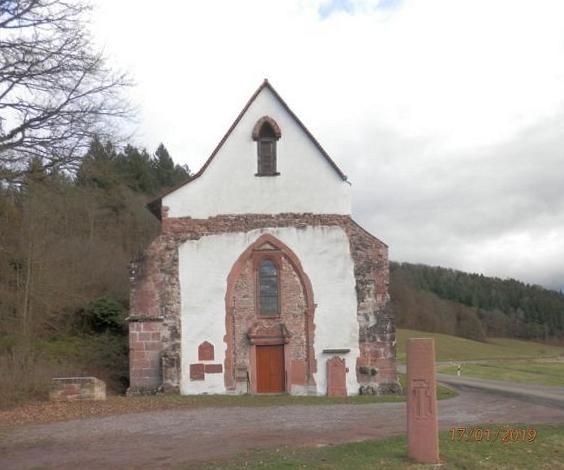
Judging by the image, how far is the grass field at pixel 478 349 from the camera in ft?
254

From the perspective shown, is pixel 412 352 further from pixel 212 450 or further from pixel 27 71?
pixel 27 71

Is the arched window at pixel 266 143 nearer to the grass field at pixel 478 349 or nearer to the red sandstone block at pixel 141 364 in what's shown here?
the red sandstone block at pixel 141 364

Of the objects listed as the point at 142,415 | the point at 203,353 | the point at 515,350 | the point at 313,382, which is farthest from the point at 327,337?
the point at 515,350

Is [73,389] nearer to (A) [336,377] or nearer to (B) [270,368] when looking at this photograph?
(B) [270,368]

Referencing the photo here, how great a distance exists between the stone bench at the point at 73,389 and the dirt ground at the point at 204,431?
129 inches

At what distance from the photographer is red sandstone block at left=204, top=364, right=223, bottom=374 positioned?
26.5 meters

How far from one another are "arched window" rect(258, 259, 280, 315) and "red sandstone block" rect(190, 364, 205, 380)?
3258 mm

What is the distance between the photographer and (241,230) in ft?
90.7

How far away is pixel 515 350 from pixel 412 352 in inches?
3556

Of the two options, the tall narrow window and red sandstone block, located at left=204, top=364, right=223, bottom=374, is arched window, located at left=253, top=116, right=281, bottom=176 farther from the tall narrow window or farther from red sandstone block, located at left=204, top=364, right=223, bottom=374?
red sandstone block, located at left=204, top=364, right=223, bottom=374

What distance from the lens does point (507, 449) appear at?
12.4m

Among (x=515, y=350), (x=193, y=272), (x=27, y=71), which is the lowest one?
(x=515, y=350)

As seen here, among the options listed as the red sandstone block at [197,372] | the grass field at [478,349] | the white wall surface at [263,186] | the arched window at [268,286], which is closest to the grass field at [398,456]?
the red sandstone block at [197,372]
